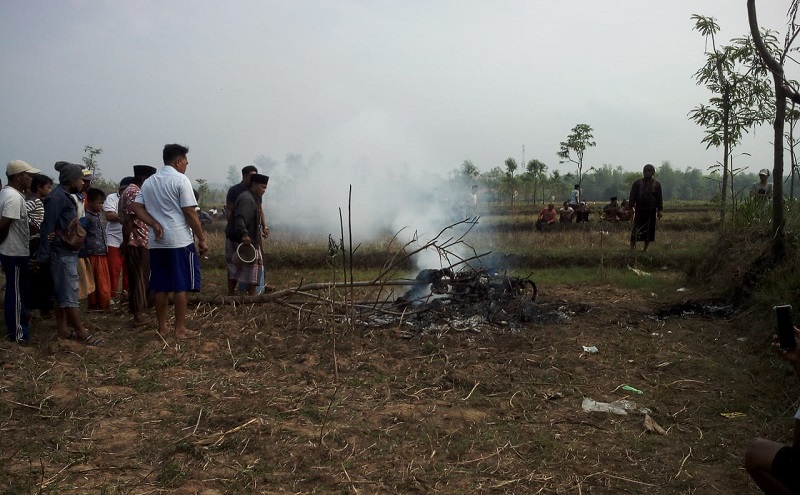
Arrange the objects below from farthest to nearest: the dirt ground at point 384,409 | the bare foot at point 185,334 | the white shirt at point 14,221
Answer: the bare foot at point 185,334 < the white shirt at point 14,221 < the dirt ground at point 384,409

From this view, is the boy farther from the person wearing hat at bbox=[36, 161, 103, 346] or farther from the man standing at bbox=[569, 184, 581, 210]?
the man standing at bbox=[569, 184, 581, 210]

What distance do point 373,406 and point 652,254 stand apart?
384 inches

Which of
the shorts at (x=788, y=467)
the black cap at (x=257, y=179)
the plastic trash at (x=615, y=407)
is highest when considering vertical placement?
the black cap at (x=257, y=179)

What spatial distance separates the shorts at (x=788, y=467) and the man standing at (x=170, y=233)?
4.94 m

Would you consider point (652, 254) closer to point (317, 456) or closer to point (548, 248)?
point (548, 248)

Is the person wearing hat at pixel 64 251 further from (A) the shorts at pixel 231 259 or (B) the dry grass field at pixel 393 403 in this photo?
(A) the shorts at pixel 231 259

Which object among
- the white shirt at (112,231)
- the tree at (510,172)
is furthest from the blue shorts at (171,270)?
the tree at (510,172)

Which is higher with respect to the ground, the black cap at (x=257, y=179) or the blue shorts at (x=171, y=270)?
the black cap at (x=257, y=179)

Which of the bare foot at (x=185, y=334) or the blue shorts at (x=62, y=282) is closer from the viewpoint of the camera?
the blue shorts at (x=62, y=282)

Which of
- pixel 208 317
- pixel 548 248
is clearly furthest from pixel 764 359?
pixel 548 248

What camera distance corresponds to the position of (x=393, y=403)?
450 centimetres

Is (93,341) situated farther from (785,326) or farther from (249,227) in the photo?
(785,326)

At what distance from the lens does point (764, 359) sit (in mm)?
5391

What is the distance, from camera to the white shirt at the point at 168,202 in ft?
19.0
